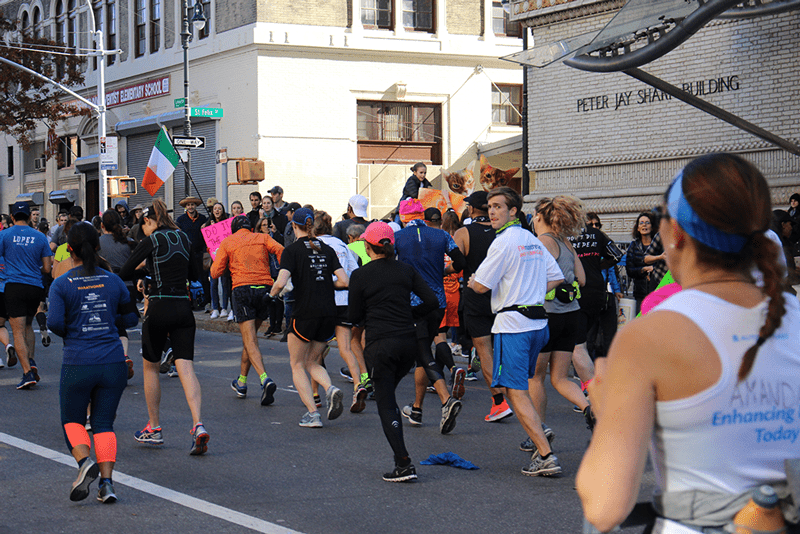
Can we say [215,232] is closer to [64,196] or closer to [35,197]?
[64,196]

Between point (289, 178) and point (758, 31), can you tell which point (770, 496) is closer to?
point (758, 31)

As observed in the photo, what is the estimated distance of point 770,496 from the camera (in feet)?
6.52

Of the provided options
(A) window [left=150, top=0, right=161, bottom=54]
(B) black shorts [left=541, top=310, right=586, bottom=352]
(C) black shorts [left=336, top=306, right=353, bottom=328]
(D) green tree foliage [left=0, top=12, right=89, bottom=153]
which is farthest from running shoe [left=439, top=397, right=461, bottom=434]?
(D) green tree foliage [left=0, top=12, right=89, bottom=153]

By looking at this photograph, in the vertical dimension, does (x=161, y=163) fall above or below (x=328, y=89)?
below

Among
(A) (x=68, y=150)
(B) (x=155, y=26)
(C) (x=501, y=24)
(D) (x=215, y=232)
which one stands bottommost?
(D) (x=215, y=232)

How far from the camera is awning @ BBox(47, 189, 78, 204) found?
38406 millimetres

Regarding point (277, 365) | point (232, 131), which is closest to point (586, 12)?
point (277, 365)

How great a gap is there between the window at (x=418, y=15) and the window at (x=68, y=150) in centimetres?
1551

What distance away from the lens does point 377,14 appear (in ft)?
99.2

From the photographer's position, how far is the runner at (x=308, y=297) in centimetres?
855

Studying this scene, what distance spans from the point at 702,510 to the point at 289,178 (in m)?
27.0

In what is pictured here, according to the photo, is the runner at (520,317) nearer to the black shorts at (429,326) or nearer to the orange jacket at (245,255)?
the black shorts at (429,326)

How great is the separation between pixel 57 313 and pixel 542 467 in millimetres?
3384

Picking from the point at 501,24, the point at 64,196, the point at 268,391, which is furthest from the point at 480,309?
the point at 64,196
